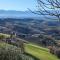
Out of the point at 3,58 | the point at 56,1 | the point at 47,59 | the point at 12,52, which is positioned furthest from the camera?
the point at 47,59

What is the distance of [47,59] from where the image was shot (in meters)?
13.5

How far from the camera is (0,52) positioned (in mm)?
9555

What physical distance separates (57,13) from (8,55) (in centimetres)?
395

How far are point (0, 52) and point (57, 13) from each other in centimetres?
411

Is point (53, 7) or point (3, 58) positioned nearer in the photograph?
point (53, 7)

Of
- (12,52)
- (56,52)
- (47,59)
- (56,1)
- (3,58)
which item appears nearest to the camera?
(56,1)

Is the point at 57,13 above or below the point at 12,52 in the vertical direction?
above

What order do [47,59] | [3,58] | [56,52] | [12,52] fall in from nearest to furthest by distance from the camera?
[3,58], [12,52], [47,59], [56,52]

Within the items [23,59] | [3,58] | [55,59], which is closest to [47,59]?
[55,59]

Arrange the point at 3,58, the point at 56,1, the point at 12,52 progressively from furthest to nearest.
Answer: the point at 12,52
the point at 3,58
the point at 56,1

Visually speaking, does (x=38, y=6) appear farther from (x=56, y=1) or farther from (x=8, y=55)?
(x=8, y=55)

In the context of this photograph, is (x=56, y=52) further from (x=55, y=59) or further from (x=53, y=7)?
(x=53, y=7)

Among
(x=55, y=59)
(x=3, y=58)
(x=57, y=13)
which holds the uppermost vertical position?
(x=57, y=13)

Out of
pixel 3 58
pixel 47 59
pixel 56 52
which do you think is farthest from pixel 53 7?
pixel 56 52
